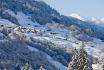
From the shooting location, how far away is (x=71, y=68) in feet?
166

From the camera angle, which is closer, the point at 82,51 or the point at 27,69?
the point at 82,51

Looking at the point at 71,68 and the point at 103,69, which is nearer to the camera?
the point at 71,68

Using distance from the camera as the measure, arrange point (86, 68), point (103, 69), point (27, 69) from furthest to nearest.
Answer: point (27, 69) → point (103, 69) → point (86, 68)

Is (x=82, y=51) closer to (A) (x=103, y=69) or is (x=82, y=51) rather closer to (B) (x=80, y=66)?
(B) (x=80, y=66)

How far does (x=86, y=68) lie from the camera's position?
48.6 meters

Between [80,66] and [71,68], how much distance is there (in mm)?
1446

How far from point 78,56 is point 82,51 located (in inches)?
27.2

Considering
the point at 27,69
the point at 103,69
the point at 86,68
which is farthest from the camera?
the point at 27,69

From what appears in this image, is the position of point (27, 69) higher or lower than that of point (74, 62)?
lower

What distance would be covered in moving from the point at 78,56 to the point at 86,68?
186 centimetres

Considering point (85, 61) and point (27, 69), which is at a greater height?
point (85, 61)

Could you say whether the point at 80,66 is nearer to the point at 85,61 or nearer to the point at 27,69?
the point at 85,61

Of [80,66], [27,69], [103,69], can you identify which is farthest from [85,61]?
[27,69]

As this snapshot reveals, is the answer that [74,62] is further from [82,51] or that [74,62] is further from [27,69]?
[27,69]
